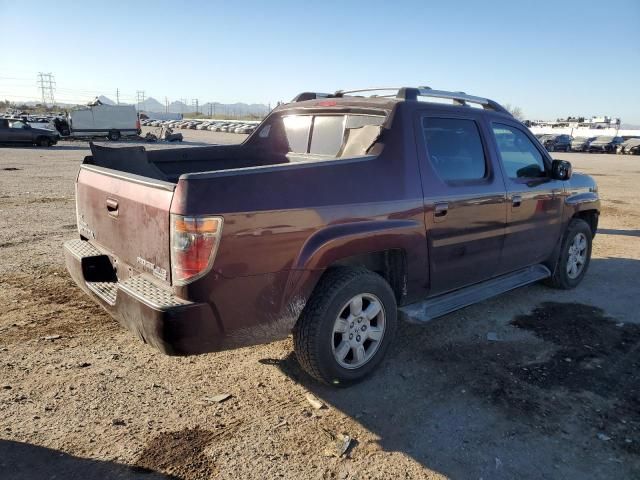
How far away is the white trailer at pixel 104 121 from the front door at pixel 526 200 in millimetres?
38315

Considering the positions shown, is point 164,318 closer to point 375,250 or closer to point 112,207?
point 112,207

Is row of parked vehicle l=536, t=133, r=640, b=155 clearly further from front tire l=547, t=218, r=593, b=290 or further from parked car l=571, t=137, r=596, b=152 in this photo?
front tire l=547, t=218, r=593, b=290

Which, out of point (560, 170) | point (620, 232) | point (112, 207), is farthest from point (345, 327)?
point (620, 232)

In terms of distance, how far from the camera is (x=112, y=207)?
3.31 m

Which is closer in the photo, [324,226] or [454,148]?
[324,226]

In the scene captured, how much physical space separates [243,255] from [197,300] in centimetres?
35

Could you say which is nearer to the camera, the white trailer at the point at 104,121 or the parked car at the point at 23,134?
the parked car at the point at 23,134

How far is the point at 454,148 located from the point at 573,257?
263 cm

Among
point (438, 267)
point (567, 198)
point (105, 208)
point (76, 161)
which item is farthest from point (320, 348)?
point (76, 161)

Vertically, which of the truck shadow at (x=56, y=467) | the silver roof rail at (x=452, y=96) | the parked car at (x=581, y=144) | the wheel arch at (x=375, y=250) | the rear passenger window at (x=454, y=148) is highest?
the silver roof rail at (x=452, y=96)

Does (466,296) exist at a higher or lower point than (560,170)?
lower

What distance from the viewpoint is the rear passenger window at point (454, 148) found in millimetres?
3840

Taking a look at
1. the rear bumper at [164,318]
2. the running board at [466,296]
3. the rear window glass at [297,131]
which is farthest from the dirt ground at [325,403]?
the rear window glass at [297,131]

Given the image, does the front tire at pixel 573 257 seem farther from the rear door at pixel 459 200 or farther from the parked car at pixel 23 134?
the parked car at pixel 23 134
